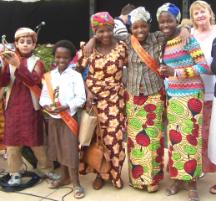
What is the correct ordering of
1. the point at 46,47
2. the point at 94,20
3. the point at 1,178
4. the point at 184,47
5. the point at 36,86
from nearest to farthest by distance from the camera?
the point at 184,47
the point at 94,20
the point at 36,86
the point at 1,178
the point at 46,47

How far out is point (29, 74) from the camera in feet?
14.6

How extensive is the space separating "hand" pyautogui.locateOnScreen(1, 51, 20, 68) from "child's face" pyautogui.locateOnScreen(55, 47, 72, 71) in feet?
1.30

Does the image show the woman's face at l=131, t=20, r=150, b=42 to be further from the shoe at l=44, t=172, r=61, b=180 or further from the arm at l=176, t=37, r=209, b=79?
the shoe at l=44, t=172, r=61, b=180

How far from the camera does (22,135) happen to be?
15.2ft

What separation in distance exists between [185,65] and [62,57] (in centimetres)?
123

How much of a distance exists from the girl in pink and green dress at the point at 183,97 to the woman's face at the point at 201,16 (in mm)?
227

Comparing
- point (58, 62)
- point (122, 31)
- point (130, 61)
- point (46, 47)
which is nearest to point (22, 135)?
point (58, 62)

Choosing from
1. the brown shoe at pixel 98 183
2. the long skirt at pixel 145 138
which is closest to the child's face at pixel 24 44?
the long skirt at pixel 145 138

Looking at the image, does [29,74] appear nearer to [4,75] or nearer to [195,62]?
[4,75]

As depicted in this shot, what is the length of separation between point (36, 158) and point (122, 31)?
178 cm

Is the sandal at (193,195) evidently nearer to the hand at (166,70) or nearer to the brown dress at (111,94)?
the brown dress at (111,94)

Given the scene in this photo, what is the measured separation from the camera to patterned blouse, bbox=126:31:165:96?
4277 millimetres

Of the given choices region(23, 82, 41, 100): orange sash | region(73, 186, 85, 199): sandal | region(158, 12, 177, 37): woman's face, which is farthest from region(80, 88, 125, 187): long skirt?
region(158, 12, 177, 37): woman's face

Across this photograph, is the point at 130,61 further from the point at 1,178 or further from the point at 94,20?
the point at 1,178
